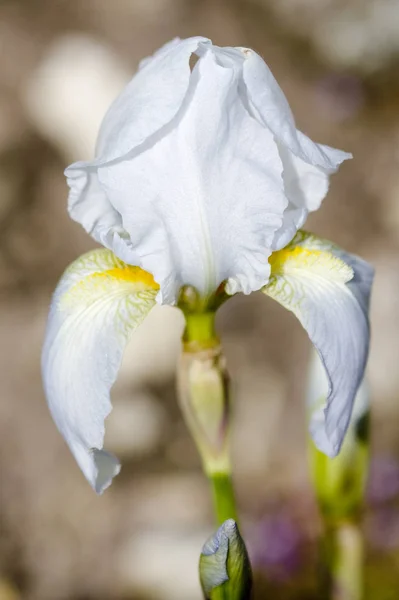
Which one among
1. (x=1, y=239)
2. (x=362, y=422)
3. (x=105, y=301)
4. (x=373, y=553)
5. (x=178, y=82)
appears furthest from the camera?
(x=1, y=239)

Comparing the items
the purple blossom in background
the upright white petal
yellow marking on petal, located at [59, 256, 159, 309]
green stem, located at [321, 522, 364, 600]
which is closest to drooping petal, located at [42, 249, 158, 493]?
yellow marking on petal, located at [59, 256, 159, 309]

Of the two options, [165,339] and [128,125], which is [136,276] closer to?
[128,125]

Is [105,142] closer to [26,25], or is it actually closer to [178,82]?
[178,82]

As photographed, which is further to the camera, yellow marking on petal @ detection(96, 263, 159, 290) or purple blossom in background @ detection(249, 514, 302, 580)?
purple blossom in background @ detection(249, 514, 302, 580)

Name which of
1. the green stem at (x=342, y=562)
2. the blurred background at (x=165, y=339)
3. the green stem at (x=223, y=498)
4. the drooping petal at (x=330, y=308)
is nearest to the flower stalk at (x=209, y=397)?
the green stem at (x=223, y=498)

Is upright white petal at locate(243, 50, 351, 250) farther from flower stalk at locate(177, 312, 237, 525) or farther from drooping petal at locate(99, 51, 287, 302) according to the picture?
flower stalk at locate(177, 312, 237, 525)

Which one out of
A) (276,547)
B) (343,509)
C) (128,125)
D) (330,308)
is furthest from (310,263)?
(276,547)

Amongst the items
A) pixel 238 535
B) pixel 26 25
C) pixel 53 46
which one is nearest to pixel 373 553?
pixel 238 535
